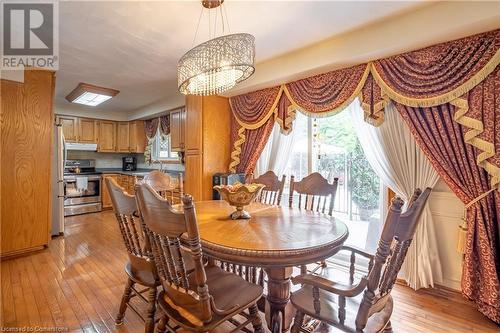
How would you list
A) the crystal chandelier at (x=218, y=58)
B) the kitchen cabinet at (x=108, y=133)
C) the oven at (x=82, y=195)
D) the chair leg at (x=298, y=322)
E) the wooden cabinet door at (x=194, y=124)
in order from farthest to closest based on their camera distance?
the kitchen cabinet at (x=108, y=133), the oven at (x=82, y=195), the wooden cabinet door at (x=194, y=124), the crystal chandelier at (x=218, y=58), the chair leg at (x=298, y=322)

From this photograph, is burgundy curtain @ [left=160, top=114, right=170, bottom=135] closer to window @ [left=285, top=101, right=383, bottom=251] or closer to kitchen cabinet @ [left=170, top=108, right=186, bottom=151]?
kitchen cabinet @ [left=170, top=108, right=186, bottom=151]

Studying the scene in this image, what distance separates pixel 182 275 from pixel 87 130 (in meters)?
5.94

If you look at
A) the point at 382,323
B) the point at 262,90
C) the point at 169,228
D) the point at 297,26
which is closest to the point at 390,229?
the point at 382,323

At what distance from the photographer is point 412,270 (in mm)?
Answer: 2348

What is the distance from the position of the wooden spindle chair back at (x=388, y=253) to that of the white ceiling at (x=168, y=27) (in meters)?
1.70

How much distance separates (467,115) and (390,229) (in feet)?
5.35

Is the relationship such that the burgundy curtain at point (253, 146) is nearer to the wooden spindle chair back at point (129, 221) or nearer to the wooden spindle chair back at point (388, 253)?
the wooden spindle chair back at point (129, 221)

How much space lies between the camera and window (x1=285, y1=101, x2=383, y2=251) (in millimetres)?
2850

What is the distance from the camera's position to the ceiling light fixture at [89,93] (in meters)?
4.03

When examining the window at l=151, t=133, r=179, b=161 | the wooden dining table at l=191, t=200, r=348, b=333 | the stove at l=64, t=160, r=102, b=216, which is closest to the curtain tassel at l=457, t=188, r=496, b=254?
the wooden dining table at l=191, t=200, r=348, b=333

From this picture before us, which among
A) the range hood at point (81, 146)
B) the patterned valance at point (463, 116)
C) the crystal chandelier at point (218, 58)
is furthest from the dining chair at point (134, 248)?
the range hood at point (81, 146)

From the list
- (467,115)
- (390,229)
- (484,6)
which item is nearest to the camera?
(390,229)

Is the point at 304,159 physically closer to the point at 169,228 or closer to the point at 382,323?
the point at 382,323

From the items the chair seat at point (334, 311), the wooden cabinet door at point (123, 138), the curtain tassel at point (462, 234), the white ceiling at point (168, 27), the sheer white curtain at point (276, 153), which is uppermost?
the white ceiling at point (168, 27)
